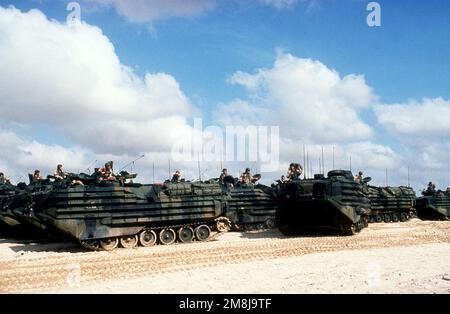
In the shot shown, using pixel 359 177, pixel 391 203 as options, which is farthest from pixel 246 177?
Answer: pixel 391 203

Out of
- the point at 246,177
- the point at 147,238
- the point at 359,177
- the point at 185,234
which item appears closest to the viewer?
the point at 147,238

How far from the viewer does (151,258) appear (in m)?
13.7

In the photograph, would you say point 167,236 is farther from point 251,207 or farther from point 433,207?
point 433,207

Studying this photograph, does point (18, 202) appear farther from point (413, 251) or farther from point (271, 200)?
point (413, 251)

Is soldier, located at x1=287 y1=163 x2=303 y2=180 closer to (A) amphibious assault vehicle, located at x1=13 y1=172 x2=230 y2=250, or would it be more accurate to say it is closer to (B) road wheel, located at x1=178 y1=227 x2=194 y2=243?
(A) amphibious assault vehicle, located at x1=13 y1=172 x2=230 y2=250

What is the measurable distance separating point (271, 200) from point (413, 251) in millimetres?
10387

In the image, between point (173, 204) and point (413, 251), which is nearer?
point (413, 251)

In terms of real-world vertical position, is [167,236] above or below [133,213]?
below

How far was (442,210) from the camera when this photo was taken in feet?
112

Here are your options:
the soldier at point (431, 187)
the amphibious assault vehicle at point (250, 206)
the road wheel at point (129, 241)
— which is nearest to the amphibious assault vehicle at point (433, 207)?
the soldier at point (431, 187)

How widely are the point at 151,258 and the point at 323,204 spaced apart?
844 centimetres

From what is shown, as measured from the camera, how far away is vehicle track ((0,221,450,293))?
10594 mm

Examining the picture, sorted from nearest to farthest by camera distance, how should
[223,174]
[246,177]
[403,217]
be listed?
[223,174]
[246,177]
[403,217]
